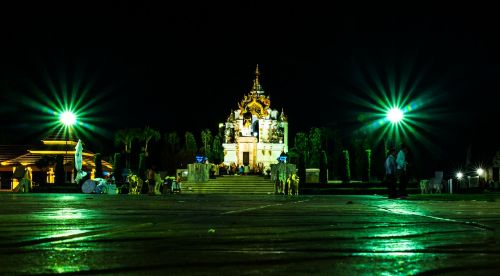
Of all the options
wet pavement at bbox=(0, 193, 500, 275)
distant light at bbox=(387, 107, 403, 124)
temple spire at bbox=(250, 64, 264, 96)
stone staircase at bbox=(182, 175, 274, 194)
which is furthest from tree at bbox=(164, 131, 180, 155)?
wet pavement at bbox=(0, 193, 500, 275)

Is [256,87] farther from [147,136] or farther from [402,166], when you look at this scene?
[402,166]

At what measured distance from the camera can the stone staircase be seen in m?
45.5

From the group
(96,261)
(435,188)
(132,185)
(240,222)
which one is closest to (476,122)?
(435,188)

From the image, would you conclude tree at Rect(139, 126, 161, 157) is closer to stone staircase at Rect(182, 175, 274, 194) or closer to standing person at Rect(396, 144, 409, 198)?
stone staircase at Rect(182, 175, 274, 194)

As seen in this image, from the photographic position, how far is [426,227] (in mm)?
8234

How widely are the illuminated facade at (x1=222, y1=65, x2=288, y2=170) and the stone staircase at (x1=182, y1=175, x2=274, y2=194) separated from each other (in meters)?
33.8

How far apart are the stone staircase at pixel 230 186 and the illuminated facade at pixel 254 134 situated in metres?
33.8

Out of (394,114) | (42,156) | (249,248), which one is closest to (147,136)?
(42,156)

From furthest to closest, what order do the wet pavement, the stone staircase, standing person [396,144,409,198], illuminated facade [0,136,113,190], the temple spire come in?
the temple spire, illuminated facade [0,136,113,190], the stone staircase, standing person [396,144,409,198], the wet pavement

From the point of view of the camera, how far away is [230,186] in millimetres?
46469

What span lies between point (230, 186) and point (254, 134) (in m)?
38.8

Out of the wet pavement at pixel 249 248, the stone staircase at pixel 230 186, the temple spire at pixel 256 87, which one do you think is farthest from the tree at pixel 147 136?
the wet pavement at pixel 249 248

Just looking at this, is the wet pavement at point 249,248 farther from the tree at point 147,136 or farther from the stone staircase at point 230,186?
the tree at point 147,136

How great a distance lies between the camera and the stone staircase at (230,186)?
45509mm
